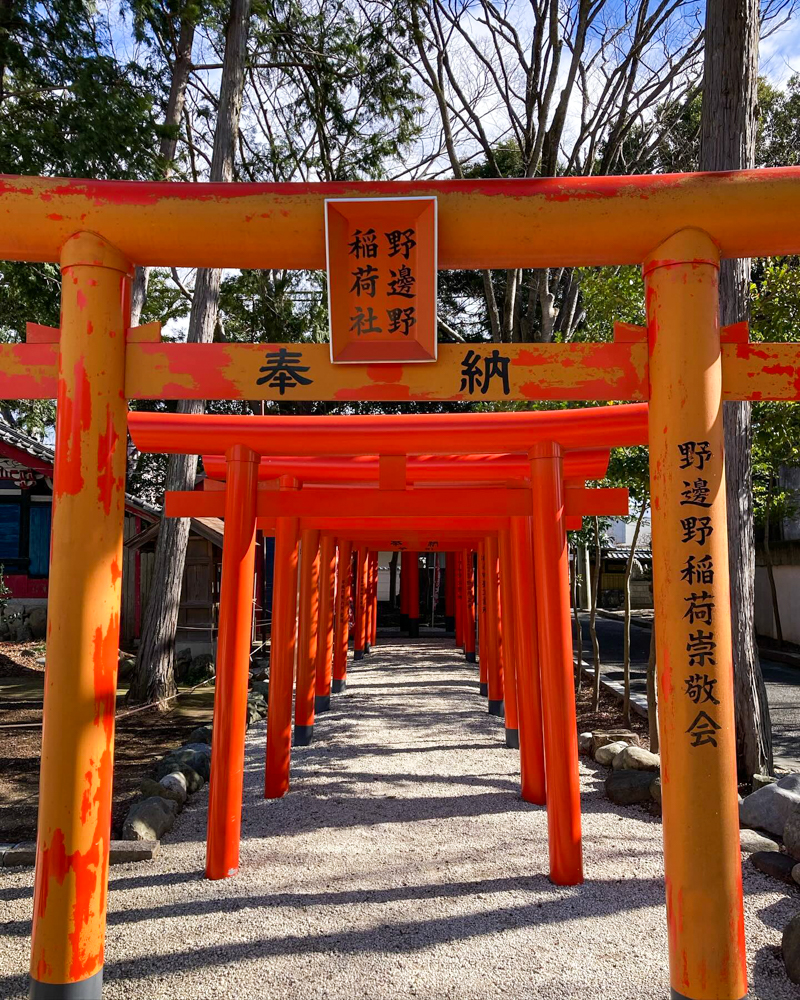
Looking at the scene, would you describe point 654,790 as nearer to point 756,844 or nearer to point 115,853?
point 756,844

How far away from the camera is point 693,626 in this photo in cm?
292

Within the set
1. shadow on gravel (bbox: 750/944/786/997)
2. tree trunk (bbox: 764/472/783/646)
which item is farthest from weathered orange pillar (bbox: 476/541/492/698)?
tree trunk (bbox: 764/472/783/646)

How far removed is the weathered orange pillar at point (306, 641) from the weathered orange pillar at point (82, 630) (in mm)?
4619

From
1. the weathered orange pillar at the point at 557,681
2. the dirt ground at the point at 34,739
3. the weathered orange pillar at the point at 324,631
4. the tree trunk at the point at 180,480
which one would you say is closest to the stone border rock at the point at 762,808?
the weathered orange pillar at the point at 557,681

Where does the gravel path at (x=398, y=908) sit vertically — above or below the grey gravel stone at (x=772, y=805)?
below

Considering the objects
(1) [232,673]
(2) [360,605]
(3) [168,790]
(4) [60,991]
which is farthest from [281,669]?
(2) [360,605]

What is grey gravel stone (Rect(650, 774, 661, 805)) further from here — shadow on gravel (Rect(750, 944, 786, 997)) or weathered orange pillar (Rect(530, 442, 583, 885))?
shadow on gravel (Rect(750, 944, 786, 997))

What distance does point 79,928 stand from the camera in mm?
2832

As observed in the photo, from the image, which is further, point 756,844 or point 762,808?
point 762,808

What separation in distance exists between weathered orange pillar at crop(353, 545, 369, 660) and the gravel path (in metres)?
8.92

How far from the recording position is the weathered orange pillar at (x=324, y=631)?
31.5 feet

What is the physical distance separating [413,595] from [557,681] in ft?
50.9

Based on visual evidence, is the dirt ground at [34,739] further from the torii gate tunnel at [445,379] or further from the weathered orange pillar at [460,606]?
the weathered orange pillar at [460,606]

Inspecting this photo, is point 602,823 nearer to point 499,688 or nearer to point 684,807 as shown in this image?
point 684,807
